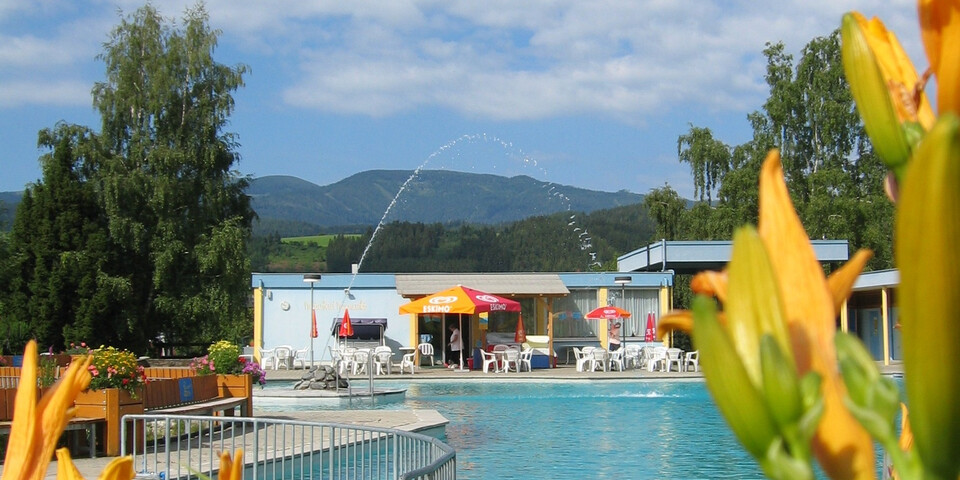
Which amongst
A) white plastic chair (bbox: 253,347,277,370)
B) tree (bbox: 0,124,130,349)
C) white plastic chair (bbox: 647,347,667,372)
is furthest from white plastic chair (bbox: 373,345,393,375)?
tree (bbox: 0,124,130,349)

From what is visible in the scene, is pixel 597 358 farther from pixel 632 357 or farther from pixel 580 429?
pixel 580 429

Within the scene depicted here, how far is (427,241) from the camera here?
87.3 meters

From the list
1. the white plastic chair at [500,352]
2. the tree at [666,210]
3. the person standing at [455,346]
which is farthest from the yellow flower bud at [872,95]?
the tree at [666,210]

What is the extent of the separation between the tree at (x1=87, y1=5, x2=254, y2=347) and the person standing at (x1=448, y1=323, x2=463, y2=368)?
769 cm

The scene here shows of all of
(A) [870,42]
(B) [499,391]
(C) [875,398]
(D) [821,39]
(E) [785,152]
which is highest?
(D) [821,39]

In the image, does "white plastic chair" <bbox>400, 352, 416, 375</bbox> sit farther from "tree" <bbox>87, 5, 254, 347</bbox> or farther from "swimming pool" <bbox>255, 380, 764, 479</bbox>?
"tree" <bbox>87, 5, 254, 347</bbox>

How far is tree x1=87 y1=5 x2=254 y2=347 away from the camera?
105 ft

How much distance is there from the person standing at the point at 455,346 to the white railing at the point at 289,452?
14558 millimetres

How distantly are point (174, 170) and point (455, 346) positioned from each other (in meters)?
11.0

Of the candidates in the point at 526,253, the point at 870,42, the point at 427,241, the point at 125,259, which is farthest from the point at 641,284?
the point at 427,241

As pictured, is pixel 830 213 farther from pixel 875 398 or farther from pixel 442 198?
pixel 442 198

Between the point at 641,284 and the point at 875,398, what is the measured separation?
30.0 meters

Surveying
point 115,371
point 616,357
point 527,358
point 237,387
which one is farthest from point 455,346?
point 115,371

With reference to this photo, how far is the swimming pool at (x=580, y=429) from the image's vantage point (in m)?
12.2
